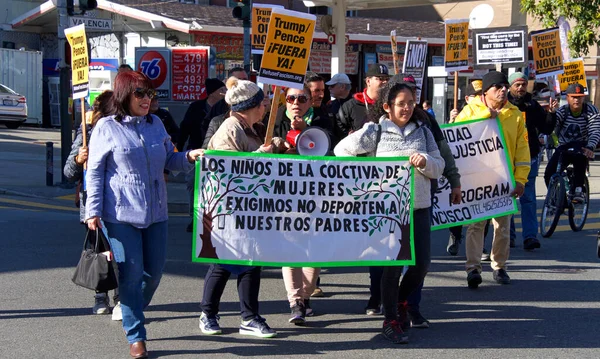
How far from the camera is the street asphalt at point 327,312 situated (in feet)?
21.9

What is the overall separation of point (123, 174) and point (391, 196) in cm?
193

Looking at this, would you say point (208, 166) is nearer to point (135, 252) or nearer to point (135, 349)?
point (135, 252)

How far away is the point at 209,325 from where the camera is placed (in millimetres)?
6992

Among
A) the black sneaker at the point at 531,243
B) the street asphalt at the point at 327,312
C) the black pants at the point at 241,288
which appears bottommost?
the street asphalt at the point at 327,312

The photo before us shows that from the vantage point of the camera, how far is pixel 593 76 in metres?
35.9

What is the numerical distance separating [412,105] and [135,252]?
218 cm

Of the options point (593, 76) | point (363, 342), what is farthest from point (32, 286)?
point (593, 76)

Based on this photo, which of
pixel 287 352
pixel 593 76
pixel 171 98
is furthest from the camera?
pixel 593 76

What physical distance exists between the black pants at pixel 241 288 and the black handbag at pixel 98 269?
829mm

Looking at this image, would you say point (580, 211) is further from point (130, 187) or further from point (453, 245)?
point (130, 187)

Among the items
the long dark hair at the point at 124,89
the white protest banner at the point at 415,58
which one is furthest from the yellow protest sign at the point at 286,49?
the white protest banner at the point at 415,58

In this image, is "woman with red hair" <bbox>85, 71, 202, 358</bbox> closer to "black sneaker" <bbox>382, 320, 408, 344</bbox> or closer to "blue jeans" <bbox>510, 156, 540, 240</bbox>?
"black sneaker" <bbox>382, 320, 408, 344</bbox>

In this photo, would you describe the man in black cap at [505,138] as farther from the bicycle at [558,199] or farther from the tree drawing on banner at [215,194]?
the bicycle at [558,199]

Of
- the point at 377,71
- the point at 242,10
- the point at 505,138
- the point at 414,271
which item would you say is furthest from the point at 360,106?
the point at 242,10
